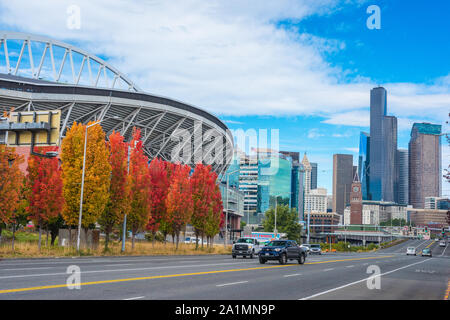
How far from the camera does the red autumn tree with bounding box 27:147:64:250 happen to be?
34656 mm

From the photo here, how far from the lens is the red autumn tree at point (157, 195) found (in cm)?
4669

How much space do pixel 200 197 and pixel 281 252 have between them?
2152 cm

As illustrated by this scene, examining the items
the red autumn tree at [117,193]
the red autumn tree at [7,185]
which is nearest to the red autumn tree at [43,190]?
the red autumn tree at [7,185]

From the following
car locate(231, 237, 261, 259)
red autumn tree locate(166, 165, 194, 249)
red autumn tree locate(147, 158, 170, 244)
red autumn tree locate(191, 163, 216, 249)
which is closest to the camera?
car locate(231, 237, 261, 259)

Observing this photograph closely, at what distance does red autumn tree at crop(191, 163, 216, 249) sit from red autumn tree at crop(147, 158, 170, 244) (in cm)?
361

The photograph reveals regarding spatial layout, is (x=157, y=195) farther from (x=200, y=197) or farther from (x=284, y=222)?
(x=284, y=222)

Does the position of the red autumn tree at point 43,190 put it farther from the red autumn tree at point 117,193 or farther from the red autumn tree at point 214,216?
the red autumn tree at point 214,216

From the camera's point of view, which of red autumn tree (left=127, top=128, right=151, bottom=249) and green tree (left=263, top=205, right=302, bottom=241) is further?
green tree (left=263, top=205, right=302, bottom=241)

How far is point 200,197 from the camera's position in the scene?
5247 centimetres

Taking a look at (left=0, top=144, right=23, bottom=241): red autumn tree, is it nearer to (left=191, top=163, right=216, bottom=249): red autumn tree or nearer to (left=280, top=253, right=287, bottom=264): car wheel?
(left=280, top=253, right=287, bottom=264): car wheel

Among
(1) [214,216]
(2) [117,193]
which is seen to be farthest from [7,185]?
(1) [214,216]

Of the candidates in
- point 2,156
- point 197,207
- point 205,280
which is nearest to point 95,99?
point 197,207

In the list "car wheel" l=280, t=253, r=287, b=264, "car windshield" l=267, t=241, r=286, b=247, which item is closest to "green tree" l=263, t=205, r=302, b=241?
"car windshield" l=267, t=241, r=286, b=247
